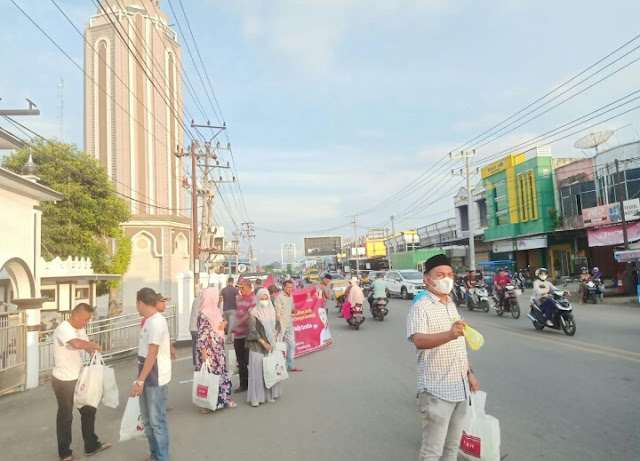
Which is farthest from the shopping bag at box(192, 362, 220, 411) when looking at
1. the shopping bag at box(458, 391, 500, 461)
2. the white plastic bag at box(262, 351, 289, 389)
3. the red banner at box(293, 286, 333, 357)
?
the red banner at box(293, 286, 333, 357)

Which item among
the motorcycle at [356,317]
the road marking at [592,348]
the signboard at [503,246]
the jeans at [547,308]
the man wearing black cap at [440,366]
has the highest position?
the signboard at [503,246]

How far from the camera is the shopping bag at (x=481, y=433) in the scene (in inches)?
143

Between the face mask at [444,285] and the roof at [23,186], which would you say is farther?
the roof at [23,186]

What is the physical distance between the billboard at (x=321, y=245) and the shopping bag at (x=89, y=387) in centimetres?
8250

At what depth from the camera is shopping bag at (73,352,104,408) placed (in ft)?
15.7

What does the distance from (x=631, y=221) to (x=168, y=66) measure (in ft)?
106

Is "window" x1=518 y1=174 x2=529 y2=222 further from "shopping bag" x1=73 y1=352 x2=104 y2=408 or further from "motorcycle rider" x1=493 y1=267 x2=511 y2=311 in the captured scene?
"shopping bag" x1=73 y1=352 x2=104 y2=408

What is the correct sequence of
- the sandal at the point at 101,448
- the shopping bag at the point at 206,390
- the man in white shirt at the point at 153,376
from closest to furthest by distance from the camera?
the man in white shirt at the point at 153,376, the sandal at the point at 101,448, the shopping bag at the point at 206,390

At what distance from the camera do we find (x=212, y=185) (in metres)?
32.6

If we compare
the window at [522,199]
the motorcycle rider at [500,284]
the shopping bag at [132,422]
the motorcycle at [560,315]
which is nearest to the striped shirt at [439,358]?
the shopping bag at [132,422]

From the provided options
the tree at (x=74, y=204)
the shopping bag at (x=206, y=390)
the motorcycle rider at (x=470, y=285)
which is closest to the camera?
the shopping bag at (x=206, y=390)

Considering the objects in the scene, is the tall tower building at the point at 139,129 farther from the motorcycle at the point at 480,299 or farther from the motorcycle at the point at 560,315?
the motorcycle at the point at 560,315

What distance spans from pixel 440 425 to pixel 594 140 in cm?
3028

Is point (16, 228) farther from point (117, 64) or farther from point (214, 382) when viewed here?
point (117, 64)
